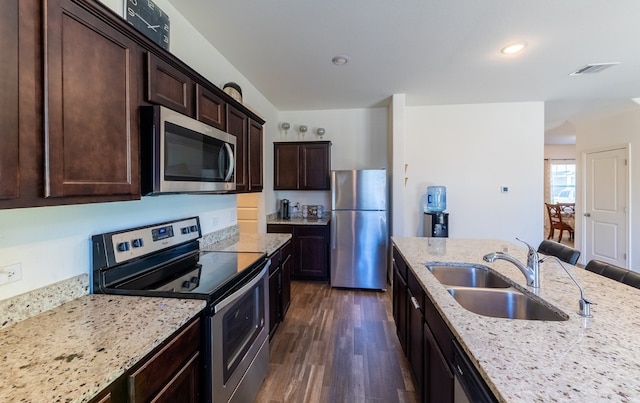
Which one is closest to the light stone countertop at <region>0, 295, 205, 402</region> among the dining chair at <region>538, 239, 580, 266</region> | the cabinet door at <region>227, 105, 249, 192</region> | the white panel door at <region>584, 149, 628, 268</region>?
the cabinet door at <region>227, 105, 249, 192</region>

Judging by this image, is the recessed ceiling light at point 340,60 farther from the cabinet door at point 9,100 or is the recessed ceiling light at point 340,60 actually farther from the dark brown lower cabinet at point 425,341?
the cabinet door at point 9,100

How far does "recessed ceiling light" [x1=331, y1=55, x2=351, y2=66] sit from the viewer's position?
108 inches

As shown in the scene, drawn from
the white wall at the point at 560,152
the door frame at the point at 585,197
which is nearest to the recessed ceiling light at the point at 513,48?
the door frame at the point at 585,197

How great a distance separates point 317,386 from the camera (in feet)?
6.52

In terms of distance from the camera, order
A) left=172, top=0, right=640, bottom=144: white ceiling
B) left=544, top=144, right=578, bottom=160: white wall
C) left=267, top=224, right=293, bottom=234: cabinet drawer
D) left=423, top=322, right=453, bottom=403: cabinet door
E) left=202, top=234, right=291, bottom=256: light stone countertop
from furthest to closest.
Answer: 1. left=544, top=144, right=578, bottom=160: white wall
2. left=267, top=224, right=293, bottom=234: cabinet drawer
3. left=202, top=234, right=291, bottom=256: light stone countertop
4. left=172, top=0, right=640, bottom=144: white ceiling
5. left=423, top=322, right=453, bottom=403: cabinet door

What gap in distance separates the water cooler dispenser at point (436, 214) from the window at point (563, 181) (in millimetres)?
6036

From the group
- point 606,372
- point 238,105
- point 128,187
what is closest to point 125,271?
point 128,187

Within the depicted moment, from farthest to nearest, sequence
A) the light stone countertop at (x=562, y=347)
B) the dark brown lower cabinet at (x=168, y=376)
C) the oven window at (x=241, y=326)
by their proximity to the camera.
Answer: the oven window at (x=241, y=326)
the dark brown lower cabinet at (x=168, y=376)
the light stone countertop at (x=562, y=347)

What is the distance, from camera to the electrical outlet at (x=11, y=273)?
3.40 ft

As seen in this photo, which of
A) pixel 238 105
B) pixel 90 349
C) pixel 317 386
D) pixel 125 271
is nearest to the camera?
pixel 90 349

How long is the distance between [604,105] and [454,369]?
5231 millimetres

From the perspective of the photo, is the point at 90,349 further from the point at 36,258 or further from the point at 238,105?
the point at 238,105

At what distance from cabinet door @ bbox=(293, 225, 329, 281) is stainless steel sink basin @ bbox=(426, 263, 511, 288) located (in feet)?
7.30

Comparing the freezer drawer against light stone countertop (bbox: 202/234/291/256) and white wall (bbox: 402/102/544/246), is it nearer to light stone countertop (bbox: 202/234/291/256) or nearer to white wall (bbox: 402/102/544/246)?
white wall (bbox: 402/102/544/246)
